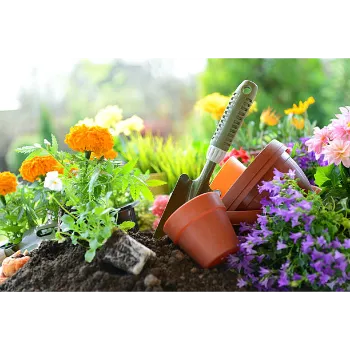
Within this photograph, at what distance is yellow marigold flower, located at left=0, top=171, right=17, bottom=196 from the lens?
1.23 m

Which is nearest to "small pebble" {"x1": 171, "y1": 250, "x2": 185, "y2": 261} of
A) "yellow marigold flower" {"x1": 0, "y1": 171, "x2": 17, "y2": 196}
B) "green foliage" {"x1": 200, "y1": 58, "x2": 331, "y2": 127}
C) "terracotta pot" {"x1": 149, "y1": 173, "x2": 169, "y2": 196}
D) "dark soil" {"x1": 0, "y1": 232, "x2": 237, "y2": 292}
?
"dark soil" {"x1": 0, "y1": 232, "x2": 237, "y2": 292}

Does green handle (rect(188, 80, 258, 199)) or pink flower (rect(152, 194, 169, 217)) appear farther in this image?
pink flower (rect(152, 194, 169, 217))

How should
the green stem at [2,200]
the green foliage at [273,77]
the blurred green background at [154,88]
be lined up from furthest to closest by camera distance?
the green foliage at [273,77] < the blurred green background at [154,88] < the green stem at [2,200]

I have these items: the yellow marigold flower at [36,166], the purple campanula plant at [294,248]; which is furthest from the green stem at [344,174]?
the yellow marigold flower at [36,166]

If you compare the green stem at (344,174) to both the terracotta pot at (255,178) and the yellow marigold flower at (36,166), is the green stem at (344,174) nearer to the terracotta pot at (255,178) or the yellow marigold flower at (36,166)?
the terracotta pot at (255,178)

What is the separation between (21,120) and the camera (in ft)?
10.3

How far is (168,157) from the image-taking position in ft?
6.13

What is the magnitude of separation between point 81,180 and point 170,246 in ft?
0.83

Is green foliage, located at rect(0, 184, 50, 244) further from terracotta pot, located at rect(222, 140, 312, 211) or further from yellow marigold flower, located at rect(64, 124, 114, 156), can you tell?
terracotta pot, located at rect(222, 140, 312, 211)

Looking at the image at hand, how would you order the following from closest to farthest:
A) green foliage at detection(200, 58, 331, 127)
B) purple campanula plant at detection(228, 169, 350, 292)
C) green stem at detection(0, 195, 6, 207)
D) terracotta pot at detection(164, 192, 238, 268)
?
purple campanula plant at detection(228, 169, 350, 292) → terracotta pot at detection(164, 192, 238, 268) → green stem at detection(0, 195, 6, 207) → green foliage at detection(200, 58, 331, 127)

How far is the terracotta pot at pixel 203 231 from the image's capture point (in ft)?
3.06

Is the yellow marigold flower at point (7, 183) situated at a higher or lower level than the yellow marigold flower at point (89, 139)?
lower

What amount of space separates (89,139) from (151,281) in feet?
1.19

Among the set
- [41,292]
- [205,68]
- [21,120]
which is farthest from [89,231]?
[205,68]
